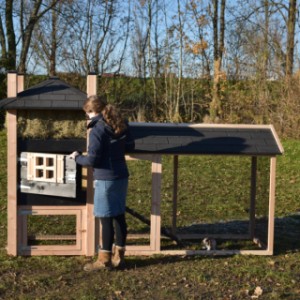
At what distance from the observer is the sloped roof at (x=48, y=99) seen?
5.82 meters

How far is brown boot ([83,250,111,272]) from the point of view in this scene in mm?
5613

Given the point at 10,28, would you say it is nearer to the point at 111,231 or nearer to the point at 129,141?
the point at 129,141

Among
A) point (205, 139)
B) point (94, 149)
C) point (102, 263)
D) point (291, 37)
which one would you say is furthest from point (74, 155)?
point (291, 37)

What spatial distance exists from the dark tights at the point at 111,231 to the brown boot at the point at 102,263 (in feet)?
0.20

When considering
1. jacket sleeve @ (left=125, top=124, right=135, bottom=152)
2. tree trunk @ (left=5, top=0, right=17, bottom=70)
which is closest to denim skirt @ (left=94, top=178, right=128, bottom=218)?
jacket sleeve @ (left=125, top=124, right=135, bottom=152)

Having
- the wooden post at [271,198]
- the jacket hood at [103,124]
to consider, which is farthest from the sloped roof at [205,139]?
the jacket hood at [103,124]

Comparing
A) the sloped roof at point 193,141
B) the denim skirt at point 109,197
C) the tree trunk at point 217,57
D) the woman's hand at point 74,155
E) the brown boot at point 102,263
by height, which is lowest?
the brown boot at point 102,263

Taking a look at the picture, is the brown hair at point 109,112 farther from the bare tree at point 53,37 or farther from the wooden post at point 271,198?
the bare tree at point 53,37

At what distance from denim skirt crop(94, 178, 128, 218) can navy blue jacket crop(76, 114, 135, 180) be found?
0.06 metres

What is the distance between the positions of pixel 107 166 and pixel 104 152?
144 mm

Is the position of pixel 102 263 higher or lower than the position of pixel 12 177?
lower

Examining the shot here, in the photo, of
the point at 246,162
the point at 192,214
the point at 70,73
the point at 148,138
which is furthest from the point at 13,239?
the point at 70,73

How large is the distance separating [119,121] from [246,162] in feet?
27.9

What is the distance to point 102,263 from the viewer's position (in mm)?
5621
